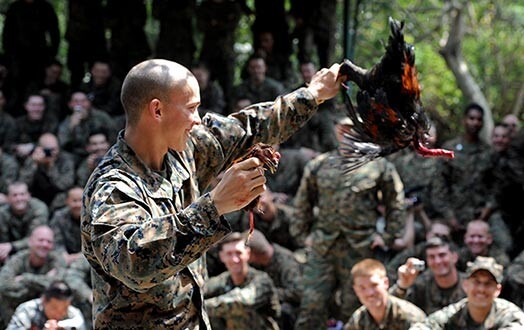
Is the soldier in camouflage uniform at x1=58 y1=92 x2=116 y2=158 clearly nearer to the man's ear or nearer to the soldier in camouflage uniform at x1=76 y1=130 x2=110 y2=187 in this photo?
the soldier in camouflage uniform at x1=76 y1=130 x2=110 y2=187

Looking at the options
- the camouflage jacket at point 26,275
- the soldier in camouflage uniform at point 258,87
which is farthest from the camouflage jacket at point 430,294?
the soldier in camouflage uniform at point 258,87

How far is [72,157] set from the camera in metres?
11.3

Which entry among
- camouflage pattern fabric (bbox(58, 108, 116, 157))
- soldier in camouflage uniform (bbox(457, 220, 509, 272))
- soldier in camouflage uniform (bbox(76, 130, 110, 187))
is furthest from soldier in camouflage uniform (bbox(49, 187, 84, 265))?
soldier in camouflage uniform (bbox(457, 220, 509, 272))

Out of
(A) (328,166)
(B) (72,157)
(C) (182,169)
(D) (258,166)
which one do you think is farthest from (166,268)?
(B) (72,157)

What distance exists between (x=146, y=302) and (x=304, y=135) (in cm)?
771

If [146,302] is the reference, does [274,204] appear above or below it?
below

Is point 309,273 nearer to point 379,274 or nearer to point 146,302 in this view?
point 379,274

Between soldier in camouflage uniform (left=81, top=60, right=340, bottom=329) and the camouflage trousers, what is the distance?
4541 millimetres

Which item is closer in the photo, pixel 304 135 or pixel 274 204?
pixel 274 204

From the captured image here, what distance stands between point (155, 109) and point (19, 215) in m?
6.85

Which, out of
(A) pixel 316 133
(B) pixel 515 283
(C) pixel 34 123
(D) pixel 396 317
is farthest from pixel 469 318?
(C) pixel 34 123

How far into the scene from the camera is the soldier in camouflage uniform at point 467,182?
986cm

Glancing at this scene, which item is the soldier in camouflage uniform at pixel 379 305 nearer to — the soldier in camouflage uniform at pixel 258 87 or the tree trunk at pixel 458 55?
the soldier in camouflage uniform at pixel 258 87

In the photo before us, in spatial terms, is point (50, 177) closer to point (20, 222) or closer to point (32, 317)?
point (20, 222)
